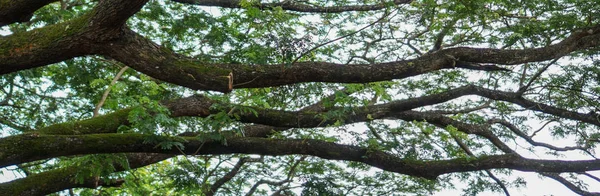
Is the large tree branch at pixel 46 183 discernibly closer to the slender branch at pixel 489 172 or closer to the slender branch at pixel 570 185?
the slender branch at pixel 489 172

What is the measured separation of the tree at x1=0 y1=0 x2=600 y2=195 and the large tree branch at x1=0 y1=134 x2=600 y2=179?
0.01 meters

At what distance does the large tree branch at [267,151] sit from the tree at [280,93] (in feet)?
0.04

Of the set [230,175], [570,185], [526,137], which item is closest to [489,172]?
[526,137]

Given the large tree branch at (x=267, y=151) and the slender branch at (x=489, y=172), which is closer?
the large tree branch at (x=267, y=151)

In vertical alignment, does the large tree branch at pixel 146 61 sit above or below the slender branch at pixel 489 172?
below

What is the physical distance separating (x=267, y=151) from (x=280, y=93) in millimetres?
536

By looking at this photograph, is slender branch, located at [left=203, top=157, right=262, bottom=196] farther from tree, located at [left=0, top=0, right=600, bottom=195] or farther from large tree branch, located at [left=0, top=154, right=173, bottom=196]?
large tree branch, located at [left=0, top=154, right=173, bottom=196]

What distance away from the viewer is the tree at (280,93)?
4.12 meters

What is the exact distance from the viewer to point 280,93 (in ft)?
19.5

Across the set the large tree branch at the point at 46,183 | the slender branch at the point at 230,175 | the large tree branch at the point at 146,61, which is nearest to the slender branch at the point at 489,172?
the slender branch at the point at 230,175

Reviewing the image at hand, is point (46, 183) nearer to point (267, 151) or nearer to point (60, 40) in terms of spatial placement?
point (267, 151)

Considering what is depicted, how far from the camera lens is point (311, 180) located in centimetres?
672

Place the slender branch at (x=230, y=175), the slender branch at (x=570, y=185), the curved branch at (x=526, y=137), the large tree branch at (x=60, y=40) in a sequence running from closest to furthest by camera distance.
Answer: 1. the large tree branch at (x=60, y=40)
2. the slender branch at (x=570, y=185)
3. the curved branch at (x=526, y=137)
4. the slender branch at (x=230, y=175)

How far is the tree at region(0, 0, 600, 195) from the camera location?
412 cm
